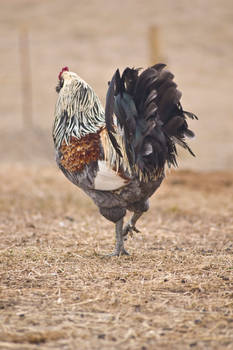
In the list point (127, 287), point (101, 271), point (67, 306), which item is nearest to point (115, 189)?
point (101, 271)

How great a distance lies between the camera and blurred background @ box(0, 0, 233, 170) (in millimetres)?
16109

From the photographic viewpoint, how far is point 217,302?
→ 4.21m

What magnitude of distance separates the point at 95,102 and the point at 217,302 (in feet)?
8.91

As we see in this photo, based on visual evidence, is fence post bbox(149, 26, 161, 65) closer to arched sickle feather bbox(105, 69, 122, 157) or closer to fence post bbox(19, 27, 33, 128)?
fence post bbox(19, 27, 33, 128)

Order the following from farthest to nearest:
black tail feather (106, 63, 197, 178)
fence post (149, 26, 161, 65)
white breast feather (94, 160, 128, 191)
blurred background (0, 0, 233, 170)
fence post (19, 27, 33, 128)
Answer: fence post (19, 27, 33, 128) → blurred background (0, 0, 233, 170) → fence post (149, 26, 161, 65) → white breast feather (94, 160, 128, 191) → black tail feather (106, 63, 197, 178)

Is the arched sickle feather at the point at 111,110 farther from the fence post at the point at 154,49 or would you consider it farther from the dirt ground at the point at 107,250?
the fence post at the point at 154,49

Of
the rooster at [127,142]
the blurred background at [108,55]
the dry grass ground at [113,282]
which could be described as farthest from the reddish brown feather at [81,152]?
the blurred background at [108,55]

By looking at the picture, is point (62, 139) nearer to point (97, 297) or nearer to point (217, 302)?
point (97, 297)

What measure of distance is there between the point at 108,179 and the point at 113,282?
1.05m

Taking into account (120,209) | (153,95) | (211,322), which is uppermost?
(153,95)

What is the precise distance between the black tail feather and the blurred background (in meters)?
9.60

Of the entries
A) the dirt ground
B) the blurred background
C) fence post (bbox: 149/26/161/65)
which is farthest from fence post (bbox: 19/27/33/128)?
fence post (bbox: 149/26/161/65)

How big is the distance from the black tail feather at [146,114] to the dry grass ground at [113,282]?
1027 millimetres

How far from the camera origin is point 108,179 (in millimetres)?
5309
